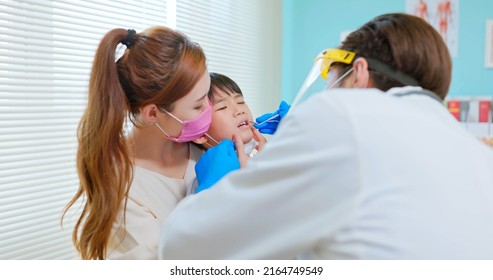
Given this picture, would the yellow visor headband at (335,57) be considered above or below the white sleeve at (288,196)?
above

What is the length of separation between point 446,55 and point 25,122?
162cm

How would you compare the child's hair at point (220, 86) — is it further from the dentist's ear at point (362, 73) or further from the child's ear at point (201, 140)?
the dentist's ear at point (362, 73)

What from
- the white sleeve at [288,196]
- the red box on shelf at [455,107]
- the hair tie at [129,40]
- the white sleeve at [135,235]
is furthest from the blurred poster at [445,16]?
the white sleeve at [288,196]

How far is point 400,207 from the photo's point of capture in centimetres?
80

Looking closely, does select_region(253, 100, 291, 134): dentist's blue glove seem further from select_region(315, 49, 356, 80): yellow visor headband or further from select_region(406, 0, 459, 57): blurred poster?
select_region(406, 0, 459, 57): blurred poster

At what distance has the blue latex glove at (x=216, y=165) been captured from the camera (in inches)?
59.4

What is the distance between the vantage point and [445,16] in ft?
11.8

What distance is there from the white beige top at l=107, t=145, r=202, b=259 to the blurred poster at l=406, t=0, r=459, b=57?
8.93 feet

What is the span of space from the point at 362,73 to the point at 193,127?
2.29 ft

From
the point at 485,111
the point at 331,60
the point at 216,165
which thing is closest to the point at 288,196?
the point at 331,60

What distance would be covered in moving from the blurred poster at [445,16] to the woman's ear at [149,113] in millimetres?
2686

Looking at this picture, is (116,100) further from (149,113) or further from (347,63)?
(347,63)

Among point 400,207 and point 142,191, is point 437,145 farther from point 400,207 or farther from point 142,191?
point 142,191
